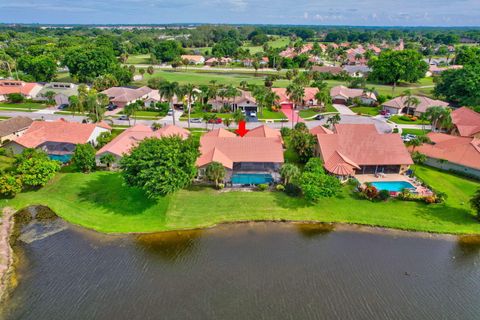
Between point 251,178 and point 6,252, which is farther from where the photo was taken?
point 251,178

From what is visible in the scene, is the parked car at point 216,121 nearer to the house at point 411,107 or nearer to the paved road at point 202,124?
the paved road at point 202,124

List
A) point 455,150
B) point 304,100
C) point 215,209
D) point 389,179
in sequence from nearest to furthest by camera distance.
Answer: point 215,209 < point 389,179 < point 455,150 < point 304,100

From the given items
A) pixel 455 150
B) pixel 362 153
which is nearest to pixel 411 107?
pixel 455 150

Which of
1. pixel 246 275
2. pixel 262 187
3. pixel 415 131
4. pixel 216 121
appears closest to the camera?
pixel 246 275

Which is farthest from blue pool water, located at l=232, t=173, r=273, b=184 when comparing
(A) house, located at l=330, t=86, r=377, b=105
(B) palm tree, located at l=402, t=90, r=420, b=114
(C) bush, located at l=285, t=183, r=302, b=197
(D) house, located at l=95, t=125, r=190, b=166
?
(A) house, located at l=330, t=86, r=377, b=105

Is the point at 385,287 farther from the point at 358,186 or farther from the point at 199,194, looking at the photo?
the point at 199,194

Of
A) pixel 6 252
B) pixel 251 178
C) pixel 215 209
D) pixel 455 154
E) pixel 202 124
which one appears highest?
pixel 455 154

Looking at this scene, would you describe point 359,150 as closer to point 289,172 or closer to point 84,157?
point 289,172
